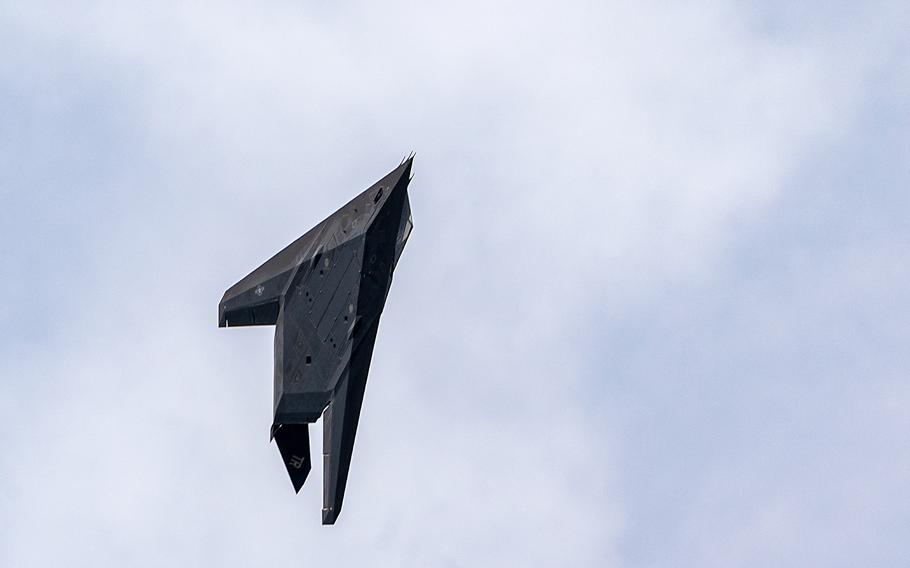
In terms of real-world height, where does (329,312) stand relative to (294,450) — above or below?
above

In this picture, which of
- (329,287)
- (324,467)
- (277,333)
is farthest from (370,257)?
(324,467)

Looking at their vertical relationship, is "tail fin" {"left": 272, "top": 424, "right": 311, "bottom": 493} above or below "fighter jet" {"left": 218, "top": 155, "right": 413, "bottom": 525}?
below

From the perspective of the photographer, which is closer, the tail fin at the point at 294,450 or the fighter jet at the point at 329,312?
the fighter jet at the point at 329,312

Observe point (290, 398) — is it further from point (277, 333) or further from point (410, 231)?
point (410, 231)

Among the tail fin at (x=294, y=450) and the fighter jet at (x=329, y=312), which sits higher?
the fighter jet at (x=329, y=312)

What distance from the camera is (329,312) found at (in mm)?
52812

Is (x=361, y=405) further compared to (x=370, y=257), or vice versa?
(x=361, y=405)

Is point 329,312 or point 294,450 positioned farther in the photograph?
point 294,450

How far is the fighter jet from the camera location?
51.6 meters

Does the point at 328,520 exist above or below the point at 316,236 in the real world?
below

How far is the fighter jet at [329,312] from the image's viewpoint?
5156cm

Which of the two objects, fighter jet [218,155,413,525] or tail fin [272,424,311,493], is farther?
tail fin [272,424,311,493]

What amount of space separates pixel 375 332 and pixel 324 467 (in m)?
6.81

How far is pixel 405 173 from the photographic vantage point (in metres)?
51.2
